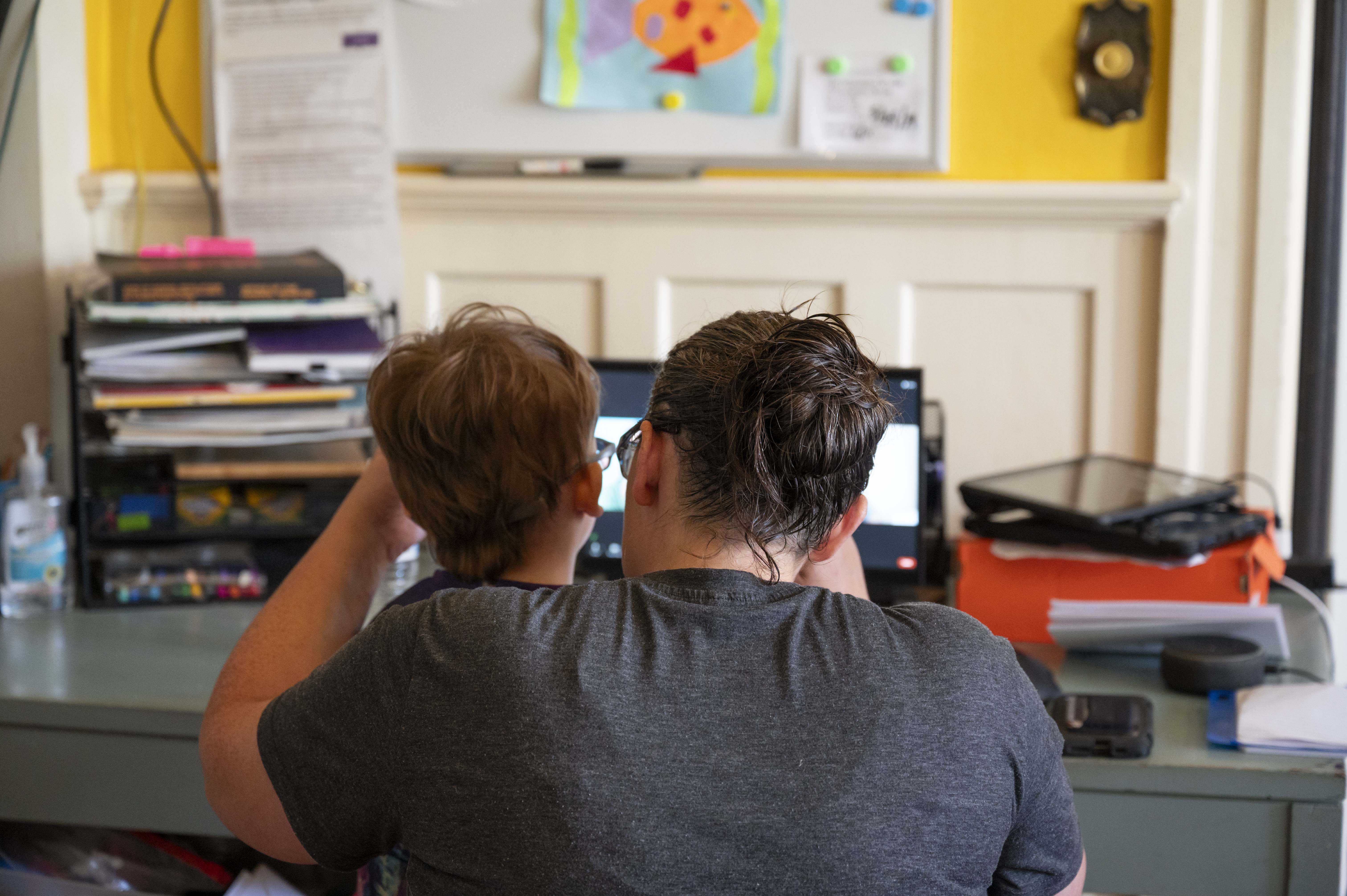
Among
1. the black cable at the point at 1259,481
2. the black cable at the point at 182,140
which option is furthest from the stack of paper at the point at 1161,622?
the black cable at the point at 182,140

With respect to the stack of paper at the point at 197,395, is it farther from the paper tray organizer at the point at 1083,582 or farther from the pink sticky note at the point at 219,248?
the paper tray organizer at the point at 1083,582

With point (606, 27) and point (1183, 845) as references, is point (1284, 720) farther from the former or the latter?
point (606, 27)

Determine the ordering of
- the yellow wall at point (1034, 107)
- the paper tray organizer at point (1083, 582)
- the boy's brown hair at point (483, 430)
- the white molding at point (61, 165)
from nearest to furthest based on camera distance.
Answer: the boy's brown hair at point (483, 430) < the paper tray organizer at point (1083, 582) < the yellow wall at point (1034, 107) < the white molding at point (61, 165)

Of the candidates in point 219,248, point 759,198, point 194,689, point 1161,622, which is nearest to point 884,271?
point 759,198

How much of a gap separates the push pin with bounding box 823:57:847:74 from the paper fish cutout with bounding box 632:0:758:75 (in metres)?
0.10

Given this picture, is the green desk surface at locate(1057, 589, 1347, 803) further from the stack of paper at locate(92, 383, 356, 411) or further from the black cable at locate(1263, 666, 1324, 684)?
the stack of paper at locate(92, 383, 356, 411)

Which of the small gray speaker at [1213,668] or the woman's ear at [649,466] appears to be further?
the small gray speaker at [1213,668]

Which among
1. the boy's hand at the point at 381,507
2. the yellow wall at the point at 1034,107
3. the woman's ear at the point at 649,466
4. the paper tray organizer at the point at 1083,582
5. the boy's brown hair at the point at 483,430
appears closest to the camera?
the woman's ear at the point at 649,466

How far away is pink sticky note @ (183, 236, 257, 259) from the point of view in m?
1.51

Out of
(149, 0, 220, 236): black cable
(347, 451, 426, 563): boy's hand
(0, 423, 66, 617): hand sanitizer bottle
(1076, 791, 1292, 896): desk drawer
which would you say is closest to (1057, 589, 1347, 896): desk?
(1076, 791, 1292, 896): desk drawer

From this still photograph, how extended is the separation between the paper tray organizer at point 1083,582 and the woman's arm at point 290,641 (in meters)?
0.65

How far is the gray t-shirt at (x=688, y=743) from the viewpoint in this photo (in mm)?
581

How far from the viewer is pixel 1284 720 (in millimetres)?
1005

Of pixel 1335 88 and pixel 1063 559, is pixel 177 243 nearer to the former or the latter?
pixel 1063 559
